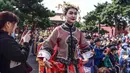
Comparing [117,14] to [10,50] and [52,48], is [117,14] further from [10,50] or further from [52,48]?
[10,50]

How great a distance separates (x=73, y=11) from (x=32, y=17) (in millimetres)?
31552

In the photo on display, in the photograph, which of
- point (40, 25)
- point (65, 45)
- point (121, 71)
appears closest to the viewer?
point (65, 45)

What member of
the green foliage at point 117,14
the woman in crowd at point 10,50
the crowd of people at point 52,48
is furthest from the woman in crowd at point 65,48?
the green foliage at point 117,14

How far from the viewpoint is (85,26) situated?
187 ft

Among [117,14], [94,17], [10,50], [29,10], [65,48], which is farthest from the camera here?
[94,17]

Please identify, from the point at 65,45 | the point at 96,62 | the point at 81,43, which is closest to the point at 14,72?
the point at 65,45

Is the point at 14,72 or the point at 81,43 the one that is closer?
the point at 14,72

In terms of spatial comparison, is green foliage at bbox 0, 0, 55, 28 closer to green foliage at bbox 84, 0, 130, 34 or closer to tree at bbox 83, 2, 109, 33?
green foliage at bbox 84, 0, 130, 34

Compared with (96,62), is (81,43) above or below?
above

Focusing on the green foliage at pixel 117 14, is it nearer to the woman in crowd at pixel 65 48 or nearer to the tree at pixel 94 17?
the tree at pixel 94 17

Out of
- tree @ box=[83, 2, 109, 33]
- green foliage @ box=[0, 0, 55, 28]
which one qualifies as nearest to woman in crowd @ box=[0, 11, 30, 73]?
green foliage @ box=[0, 0, 55, 28]

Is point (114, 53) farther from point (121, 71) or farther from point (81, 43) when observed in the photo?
point (81, 43)

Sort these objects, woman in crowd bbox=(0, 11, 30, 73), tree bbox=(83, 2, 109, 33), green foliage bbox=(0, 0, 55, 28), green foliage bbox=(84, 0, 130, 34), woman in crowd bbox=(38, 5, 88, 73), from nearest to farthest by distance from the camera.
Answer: woman in crowd bbox=(0, 11, 30, 73) < woman in crowd bbox=(38, 5, 88, 73) < green foliage bbox=(0, 0, 55, 28) < green foliage bbox=(84, 0, 130, 34) < tree bbox=(83, 2, 109, 33)

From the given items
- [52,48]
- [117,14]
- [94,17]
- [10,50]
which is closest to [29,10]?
[117,14]
